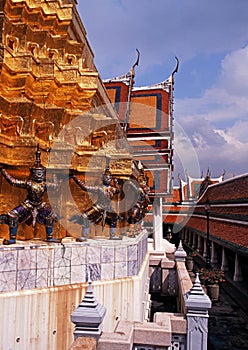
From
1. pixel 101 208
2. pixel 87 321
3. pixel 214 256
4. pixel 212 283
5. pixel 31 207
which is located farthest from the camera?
pixel 214 256

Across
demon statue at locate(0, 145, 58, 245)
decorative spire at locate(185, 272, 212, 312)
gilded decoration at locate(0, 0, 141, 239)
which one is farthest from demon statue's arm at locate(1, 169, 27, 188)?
decorative spire at locate(185, 272, 212, 312)

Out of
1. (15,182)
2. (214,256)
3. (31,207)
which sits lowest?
(214,256)

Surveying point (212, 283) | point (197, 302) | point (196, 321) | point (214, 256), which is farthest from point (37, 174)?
point (214, 256)

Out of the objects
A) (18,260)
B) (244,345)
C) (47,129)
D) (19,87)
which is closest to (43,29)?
(19,87)

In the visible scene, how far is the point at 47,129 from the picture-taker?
7.50 metres

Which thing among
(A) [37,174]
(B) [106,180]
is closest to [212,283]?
(B) [106,180]

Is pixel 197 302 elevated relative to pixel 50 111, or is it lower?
lower

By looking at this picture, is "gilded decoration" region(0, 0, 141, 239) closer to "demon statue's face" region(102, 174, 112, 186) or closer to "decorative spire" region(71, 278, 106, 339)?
"demon statue's face" region(102, 174, 112, 186)

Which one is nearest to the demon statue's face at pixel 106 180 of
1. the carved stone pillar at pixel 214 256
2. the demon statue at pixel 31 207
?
the demon statue at pixel 31 207

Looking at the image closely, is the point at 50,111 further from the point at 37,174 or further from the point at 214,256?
the point at 214,256

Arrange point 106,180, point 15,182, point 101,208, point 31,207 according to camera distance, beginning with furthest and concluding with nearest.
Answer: point 106,180
point 101,208
point 15,182
point 31,207

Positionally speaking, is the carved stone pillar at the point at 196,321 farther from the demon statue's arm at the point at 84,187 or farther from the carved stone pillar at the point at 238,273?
the carved stone pillar at the point at 238,273

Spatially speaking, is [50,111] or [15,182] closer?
[15,182]

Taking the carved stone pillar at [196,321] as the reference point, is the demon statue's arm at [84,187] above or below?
above
